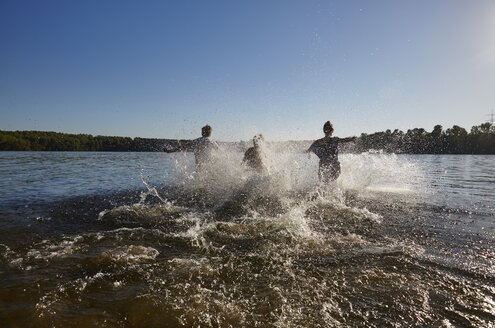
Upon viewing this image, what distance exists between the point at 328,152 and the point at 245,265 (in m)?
7.61

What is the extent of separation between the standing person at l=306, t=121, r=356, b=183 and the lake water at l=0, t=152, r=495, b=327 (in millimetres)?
2604

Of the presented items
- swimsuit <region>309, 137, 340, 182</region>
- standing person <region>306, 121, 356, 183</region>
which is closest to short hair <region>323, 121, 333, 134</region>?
standing person <region>306, 121, 356, 183</region>

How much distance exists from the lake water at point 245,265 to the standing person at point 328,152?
8.54 feet

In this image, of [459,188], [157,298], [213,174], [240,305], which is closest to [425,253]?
[240,305]

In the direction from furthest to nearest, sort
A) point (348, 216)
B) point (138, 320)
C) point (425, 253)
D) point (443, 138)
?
point (443, 138), point (348, 216), point (425, 253), point (138, 320)

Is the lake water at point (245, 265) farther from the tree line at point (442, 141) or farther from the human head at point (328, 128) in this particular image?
the tree line at point (442, 141)

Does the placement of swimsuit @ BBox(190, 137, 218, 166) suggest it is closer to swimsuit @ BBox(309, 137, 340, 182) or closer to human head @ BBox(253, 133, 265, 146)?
human head @ BBox(253, 133, 265, 146)

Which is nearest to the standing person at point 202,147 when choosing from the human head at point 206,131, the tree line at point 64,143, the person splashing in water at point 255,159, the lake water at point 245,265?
the human head at point 206,131

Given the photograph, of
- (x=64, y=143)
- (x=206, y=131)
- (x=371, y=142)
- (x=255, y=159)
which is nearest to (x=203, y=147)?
(x=206, y=131)

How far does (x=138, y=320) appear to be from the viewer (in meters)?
2.59

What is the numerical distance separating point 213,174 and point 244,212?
4225mm

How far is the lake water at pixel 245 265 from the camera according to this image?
270 centimetres

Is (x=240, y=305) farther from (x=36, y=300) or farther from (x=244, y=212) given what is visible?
(x=244, y=212)

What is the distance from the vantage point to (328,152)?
10.4 metres
